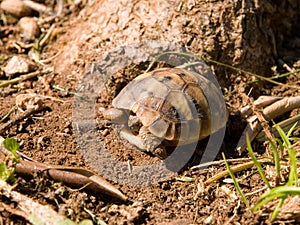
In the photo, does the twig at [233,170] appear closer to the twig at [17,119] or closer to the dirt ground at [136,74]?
A: the dirt ground at [136,74]

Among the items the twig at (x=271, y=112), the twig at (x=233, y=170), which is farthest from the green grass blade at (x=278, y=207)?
the twig at (x=271, y=112)

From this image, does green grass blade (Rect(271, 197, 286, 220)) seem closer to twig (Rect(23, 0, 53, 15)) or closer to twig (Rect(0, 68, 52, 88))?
twig (Rect(0, 68, 52, 88))

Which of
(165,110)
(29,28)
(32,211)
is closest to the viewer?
(32,211)

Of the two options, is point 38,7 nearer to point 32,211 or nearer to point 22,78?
point 22,78

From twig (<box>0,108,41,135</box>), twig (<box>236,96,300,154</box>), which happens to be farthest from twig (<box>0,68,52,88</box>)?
twig (<box>236,96,300,154</box>)

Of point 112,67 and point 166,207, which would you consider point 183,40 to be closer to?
point 112,67

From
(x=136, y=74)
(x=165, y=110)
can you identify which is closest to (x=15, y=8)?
(x=136, y=74)

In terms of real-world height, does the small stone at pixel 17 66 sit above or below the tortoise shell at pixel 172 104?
below
